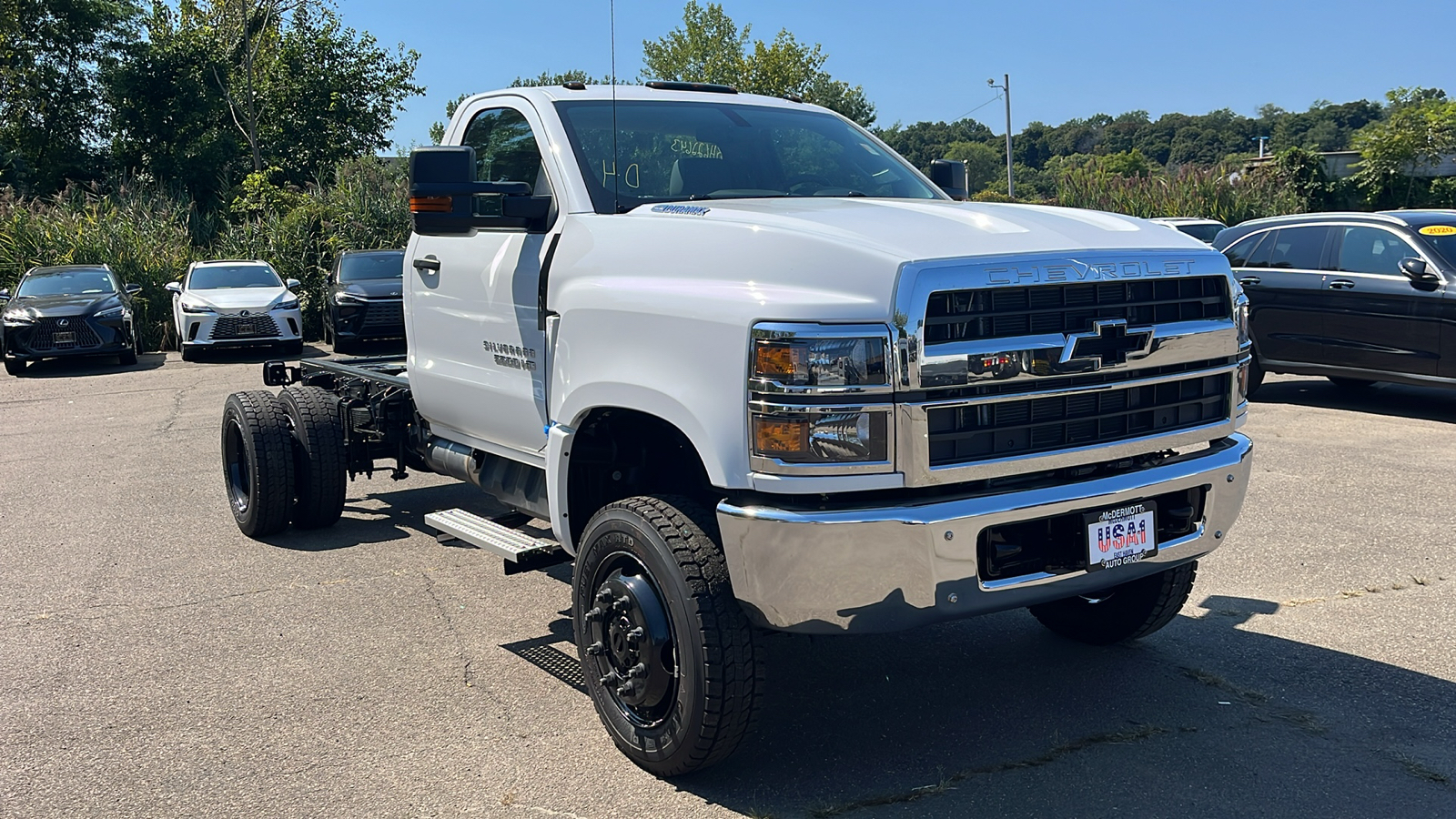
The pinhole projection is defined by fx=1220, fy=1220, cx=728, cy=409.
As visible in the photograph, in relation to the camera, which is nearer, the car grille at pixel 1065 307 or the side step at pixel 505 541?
the car grille at pixel 1065 307

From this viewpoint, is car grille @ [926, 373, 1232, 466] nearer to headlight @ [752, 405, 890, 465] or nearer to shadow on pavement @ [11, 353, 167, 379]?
headlight @ [752, 405, 890, 465]

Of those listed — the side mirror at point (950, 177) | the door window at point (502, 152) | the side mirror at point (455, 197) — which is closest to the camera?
the side mirror at point (455, 197)

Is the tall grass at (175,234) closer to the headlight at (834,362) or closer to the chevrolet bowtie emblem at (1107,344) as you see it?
the headlight at (834,362)

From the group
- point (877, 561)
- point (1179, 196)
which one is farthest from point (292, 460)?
point (1179, 196)

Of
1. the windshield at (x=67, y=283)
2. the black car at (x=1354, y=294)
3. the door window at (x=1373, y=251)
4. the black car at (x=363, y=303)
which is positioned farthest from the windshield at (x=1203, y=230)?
the windshield at (x=67, y=283)

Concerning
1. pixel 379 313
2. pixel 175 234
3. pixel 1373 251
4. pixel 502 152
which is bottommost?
pixel 379 313

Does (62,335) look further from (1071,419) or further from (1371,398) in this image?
(1071,419)

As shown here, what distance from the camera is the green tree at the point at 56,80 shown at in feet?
121

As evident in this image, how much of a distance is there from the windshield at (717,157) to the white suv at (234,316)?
608 inches

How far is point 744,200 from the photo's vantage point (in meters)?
4.35

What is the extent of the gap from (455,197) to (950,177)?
95.0 inches

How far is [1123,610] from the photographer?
15.4ft

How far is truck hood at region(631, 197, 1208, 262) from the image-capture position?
11.2 feet

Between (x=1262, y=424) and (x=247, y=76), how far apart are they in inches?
1235
